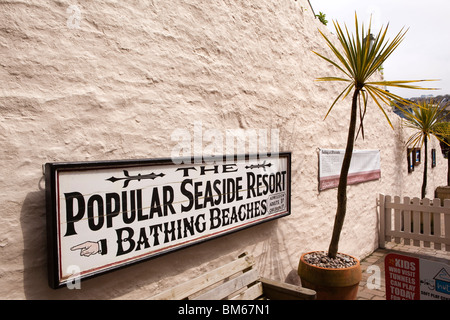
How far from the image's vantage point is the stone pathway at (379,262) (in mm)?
3898

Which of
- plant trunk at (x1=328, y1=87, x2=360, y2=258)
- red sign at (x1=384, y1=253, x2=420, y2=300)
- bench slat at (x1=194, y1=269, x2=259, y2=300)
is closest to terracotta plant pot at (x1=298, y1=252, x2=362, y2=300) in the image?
plant trunk at (x1=328, y1=87, x2=360, y2=258)

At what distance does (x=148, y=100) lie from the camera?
2.24 meters

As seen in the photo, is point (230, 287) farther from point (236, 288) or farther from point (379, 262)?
point (379, 262)

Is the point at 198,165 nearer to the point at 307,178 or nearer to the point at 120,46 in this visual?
the point at 120,46

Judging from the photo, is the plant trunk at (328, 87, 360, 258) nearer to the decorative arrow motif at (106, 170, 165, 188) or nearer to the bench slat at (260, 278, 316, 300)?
the bench slat at (260, 278, 316, 300)

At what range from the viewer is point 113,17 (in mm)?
2062

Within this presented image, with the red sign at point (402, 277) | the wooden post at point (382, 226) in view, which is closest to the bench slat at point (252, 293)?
the red sign at point (402, 277)

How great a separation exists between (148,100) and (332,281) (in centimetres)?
233

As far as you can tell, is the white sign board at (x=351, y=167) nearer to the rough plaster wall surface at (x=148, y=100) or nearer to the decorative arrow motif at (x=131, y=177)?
the rough plaster wall surface at (x=148, y=100)

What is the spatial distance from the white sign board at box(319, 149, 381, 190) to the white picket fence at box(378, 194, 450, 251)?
0.62 metres

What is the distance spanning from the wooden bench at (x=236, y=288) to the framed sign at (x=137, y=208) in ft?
0.83
